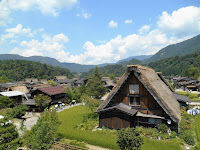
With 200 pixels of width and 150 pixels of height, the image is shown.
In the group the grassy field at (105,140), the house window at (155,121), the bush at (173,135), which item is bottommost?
the grassy field at (105,140)

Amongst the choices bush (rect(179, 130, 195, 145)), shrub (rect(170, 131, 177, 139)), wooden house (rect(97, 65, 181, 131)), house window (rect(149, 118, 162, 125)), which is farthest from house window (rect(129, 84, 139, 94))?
bush (rect(179, 130, 195, 145))

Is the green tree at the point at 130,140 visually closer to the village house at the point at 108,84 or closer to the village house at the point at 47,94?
the village house at the point at 47,94

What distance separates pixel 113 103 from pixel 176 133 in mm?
8583

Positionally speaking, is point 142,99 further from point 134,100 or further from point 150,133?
point 150,133

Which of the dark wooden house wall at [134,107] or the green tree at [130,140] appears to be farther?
the dark wooden house wall at [134,107]

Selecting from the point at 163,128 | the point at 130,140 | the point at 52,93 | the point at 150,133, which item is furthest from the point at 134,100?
the point at 52,93

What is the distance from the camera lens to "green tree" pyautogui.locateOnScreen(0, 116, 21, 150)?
1308 cm

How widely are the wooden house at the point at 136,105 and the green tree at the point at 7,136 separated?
10256 millimetres

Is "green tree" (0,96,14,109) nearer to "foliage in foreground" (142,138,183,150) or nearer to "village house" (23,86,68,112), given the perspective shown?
"village house" (23,86,68,112)

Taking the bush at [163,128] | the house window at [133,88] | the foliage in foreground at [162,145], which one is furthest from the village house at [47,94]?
the foliage in foreground at [162,145]

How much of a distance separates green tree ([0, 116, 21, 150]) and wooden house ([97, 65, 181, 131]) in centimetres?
1026

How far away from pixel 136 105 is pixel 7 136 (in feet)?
49.9

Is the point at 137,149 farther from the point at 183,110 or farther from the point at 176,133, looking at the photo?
the point at 183,110

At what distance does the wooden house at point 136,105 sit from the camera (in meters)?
17.0
